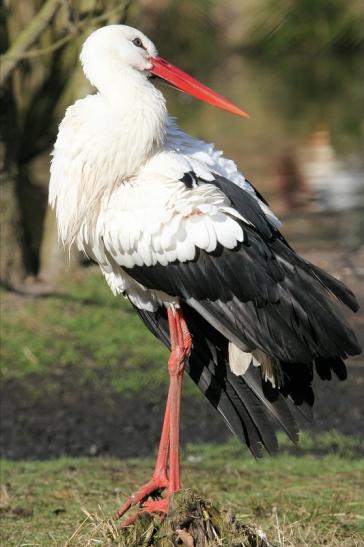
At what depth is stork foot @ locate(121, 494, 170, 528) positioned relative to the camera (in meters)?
4.05

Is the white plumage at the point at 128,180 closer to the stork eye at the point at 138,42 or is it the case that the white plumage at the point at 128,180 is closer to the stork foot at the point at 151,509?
the stork eye at the point at 138,42

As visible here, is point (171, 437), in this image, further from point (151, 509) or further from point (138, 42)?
point (138, 42)

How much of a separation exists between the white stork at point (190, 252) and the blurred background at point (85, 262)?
1.79 feet

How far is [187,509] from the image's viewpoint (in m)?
3.89

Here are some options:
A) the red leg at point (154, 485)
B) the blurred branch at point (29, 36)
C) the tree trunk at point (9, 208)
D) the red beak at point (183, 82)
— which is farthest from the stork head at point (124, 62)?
the tree trunk at point (9, 208)

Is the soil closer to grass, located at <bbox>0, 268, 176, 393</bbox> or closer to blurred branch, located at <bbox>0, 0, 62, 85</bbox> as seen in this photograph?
grass, located at <bbox>0, 268, 176, 393</bbox>

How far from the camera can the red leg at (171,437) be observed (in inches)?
171

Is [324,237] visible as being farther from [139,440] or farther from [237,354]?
[237,354]

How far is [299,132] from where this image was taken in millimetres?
17219

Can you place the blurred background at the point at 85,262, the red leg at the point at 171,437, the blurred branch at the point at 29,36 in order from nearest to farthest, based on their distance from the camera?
the red leg at the point at 171,437, the blurred background at the point at 85,262, the blurred branch at the point at 29,36

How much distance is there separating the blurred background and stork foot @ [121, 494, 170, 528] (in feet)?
4.20

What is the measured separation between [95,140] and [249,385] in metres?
1.15

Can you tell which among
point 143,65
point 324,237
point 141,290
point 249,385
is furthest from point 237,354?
point 324,237

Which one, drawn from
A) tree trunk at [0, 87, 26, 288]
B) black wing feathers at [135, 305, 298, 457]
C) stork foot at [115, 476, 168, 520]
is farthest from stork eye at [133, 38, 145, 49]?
tree trunk at [0, 87, 26, 288]
